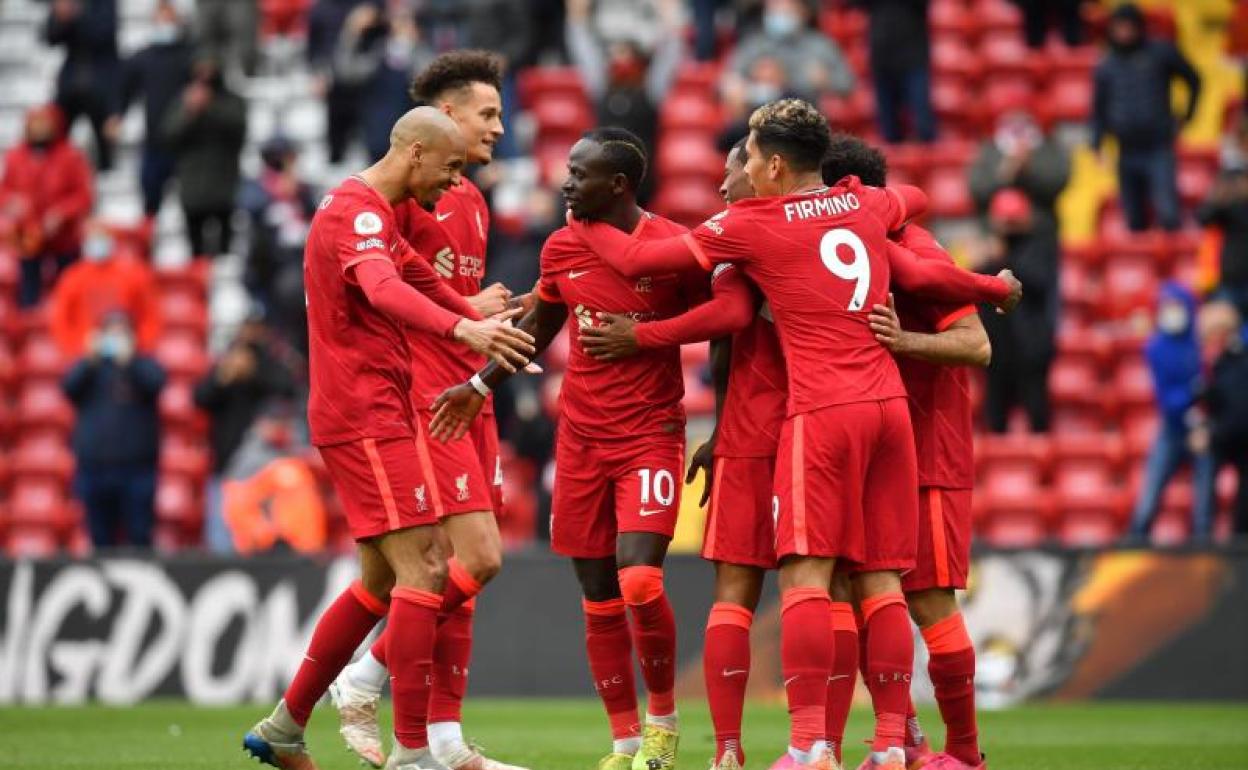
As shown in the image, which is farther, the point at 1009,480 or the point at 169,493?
the point at 169,493

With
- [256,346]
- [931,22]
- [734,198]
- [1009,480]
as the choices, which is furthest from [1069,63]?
[734,198]

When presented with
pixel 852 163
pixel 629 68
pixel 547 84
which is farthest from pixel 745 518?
pixel 547 84

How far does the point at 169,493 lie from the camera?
18359mm

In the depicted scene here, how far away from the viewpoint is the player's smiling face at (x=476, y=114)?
30.1 feet

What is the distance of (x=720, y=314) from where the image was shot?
8.09 m

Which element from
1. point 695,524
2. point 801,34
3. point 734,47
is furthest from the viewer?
point 734,47

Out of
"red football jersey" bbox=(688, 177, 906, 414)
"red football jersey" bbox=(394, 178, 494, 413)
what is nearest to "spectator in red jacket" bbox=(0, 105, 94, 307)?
"red football jersey" bbox=(394, 178, 494, 413)

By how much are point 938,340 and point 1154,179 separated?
10.2m

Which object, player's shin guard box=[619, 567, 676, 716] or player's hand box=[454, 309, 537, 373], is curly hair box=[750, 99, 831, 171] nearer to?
player's hand box=[454, 309, 537, 373]

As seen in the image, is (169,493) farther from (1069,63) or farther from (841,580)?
(841,580)

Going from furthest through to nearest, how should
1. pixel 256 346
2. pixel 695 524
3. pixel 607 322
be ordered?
pixel 256 346 → pixel 695 524 → pixel 607 322

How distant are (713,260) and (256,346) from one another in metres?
9.82

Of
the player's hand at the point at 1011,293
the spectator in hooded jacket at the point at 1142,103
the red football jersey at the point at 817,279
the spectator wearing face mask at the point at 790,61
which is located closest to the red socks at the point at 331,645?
the red football jersey at the point at 817,279

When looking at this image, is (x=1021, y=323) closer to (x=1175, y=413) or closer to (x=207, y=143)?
(x=1175, y=413)
